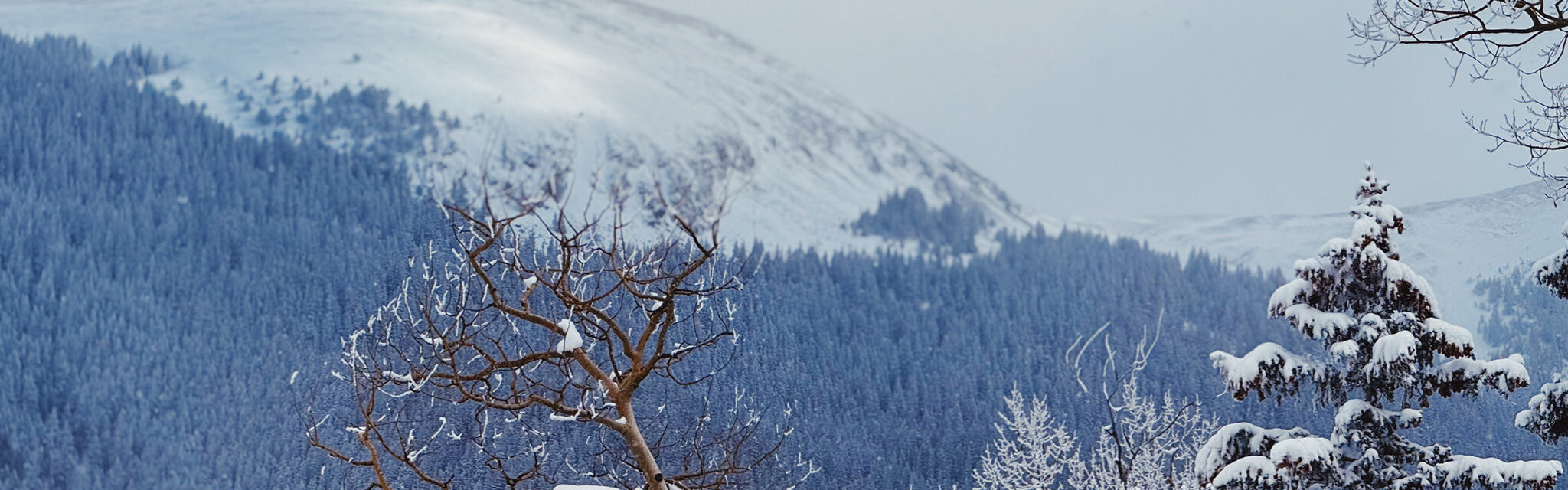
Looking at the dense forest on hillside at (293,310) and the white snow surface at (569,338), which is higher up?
the white snow surface at (569,338)

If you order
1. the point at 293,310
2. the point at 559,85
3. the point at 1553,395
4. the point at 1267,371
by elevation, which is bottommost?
the point at 293,310

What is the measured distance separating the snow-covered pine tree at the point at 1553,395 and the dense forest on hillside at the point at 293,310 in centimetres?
1719

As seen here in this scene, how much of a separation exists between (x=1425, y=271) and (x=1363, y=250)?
9018 millimetres

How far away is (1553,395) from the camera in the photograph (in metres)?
9.02

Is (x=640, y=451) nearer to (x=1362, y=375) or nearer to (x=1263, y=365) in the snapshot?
(x=1263, y=365)

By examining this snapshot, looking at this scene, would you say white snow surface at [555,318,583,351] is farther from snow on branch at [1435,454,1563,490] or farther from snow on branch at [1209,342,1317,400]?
snow on branch at [1435,454,1563,490]

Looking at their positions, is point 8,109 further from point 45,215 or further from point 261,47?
point 261,47

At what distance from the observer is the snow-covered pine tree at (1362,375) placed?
357 inches

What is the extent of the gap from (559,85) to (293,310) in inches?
2964

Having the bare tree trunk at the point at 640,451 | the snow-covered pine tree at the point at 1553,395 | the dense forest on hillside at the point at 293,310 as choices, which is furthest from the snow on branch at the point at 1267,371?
the dense forest on hillside at the point at 293,310

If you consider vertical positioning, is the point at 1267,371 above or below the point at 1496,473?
above

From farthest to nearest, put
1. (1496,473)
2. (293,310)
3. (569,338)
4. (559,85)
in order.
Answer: (559,85)
(293,310)
(1496,473)
(569,338)

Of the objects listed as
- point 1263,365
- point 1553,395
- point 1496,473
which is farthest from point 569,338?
point 1553,395

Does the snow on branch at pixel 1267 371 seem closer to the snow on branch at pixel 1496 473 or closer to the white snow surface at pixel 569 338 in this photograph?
the snow on branch at pixel 1496 473
